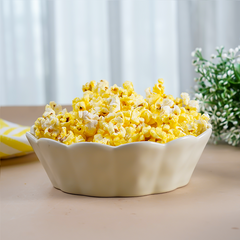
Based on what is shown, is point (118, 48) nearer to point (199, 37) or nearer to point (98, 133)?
point (199, 37)

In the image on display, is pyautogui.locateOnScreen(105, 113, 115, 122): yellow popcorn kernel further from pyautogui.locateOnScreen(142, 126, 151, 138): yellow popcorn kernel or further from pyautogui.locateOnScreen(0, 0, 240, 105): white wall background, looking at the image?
pyautogui.locateOnScreen(0, 0, 240, 105): white wall background

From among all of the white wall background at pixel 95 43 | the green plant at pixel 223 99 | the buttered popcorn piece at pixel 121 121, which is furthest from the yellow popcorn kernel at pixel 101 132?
the white wall background at pixel 95 43

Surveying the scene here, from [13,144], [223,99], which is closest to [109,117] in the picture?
[13,144]

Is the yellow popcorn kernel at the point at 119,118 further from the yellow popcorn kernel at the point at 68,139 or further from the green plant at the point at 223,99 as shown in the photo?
the green plant at the point at 223,99

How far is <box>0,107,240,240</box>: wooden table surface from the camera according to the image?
0.34 metres

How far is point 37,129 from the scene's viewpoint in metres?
0.51

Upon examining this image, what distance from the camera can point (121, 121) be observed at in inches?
17.5

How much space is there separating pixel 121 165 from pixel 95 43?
2.05 m

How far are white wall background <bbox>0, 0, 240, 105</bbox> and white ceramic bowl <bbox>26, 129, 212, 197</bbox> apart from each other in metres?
1.76

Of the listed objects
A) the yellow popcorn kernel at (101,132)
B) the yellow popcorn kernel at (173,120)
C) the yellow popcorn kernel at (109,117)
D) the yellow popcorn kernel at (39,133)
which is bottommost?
the yellow popcorn kernel at (39,133)

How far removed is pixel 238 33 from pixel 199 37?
0.86 feet

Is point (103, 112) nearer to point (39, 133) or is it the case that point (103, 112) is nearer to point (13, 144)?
point (39, 133)

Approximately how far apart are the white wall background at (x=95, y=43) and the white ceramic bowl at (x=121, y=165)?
1759 millimetres

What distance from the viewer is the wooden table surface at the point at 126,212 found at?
13.5 inches
